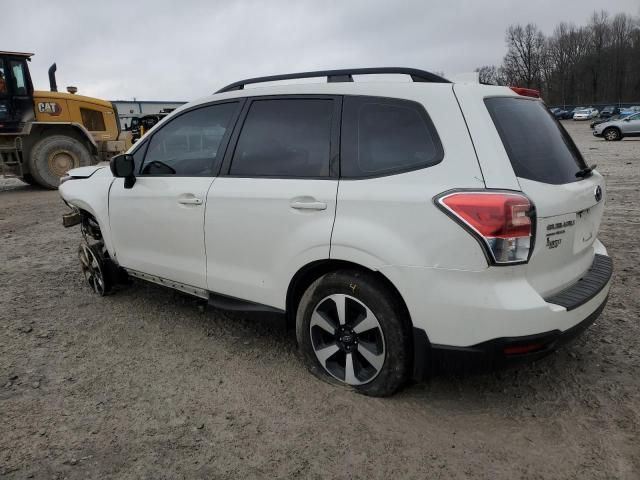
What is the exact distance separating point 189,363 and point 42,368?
0.98 m

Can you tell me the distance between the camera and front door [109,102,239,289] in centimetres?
353

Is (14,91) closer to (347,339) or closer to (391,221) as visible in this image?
(347,339)

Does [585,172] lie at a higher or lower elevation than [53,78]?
lower

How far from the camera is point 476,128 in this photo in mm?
2486

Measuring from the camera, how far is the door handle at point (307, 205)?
111 inches

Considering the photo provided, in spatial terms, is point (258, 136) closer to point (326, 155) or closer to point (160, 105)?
point (326, 155)

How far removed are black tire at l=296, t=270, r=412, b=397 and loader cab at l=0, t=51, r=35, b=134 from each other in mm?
11804

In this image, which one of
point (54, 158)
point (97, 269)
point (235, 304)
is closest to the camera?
point (235, 304)

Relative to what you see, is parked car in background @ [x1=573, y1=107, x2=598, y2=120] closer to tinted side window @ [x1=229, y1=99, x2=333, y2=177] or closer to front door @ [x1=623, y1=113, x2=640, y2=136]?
front door @ [x1=623, y1=113, x2=640, y2=136]

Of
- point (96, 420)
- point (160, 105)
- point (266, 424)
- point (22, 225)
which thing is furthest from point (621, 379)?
point (160, 105)

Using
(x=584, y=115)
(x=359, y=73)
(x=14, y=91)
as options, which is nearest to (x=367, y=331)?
(x=359, y=73)

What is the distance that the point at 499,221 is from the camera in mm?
2311

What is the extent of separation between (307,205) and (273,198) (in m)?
0.26

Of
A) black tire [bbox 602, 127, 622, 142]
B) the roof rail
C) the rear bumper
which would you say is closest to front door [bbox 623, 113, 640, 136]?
black tire [bbox 602, 127, 622, 142]
